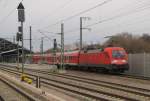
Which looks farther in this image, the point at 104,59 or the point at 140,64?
the point at 104,59

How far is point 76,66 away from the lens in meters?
56.5

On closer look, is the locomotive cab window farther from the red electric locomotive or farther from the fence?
the fence

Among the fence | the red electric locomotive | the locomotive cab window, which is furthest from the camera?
the locomotive cab window

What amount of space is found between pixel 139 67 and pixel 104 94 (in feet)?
71.3

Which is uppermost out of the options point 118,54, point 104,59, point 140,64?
point 118,54

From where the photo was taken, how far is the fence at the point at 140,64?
39125 millimetres

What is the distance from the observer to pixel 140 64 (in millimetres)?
40719

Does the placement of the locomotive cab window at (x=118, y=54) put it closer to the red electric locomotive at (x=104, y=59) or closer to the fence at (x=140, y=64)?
the red electric locomotive at (x=104, y=59)

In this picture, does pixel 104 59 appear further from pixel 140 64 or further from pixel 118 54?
pixel 140 64

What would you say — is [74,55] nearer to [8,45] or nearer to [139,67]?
[139,67]

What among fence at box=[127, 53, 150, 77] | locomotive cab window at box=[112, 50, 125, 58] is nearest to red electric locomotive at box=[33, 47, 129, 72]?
locomotive cab window at box=[112, 50, 125, 58]

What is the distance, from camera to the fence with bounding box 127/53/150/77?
39.1 metres

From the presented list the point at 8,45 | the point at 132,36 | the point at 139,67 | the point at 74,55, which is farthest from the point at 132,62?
the point at 8,45

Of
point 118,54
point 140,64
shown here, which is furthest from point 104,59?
point 140,64
